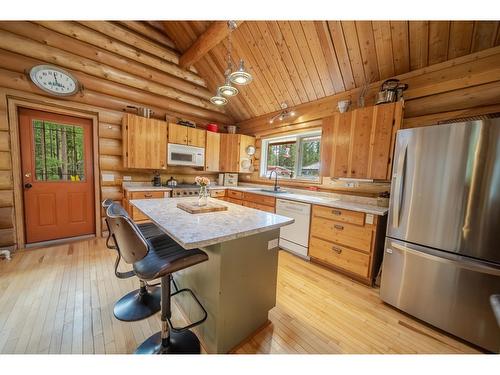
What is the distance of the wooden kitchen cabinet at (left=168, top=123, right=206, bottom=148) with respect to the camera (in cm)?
370

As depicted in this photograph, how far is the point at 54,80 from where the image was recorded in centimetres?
279

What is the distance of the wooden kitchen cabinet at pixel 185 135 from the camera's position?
12.1ft

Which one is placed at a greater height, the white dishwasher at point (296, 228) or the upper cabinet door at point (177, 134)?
the upper cabinet door at point (177, 134)

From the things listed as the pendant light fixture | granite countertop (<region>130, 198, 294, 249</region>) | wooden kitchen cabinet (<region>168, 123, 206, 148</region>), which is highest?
A: the pendant light fixture

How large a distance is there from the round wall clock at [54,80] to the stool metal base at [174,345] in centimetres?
356

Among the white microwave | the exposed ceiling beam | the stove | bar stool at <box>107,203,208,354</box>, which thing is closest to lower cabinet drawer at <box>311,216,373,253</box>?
bar stool at <box>107,203,208,354</box>

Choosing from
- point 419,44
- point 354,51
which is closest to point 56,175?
point 354,51

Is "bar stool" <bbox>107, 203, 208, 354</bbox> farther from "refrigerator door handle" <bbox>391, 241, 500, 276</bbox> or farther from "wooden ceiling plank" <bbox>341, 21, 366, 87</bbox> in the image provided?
"wooden ceiling plank" <bbox>341, 21, 366, 87</bbox>

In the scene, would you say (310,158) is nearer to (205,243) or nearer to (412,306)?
(412,306)

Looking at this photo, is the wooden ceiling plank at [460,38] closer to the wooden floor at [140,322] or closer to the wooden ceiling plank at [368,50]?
the wooden ceiling plank at [368,50]

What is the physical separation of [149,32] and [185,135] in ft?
6.23

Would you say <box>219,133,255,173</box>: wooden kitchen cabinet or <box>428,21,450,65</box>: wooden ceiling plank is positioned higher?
<box>428,21,450,65</box>: wooden ceiling plank

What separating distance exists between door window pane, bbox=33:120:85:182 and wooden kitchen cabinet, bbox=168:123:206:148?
1.40 meters

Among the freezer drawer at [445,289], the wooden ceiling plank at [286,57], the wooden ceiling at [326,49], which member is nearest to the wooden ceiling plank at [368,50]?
the wooden ceiling at [326,49]
